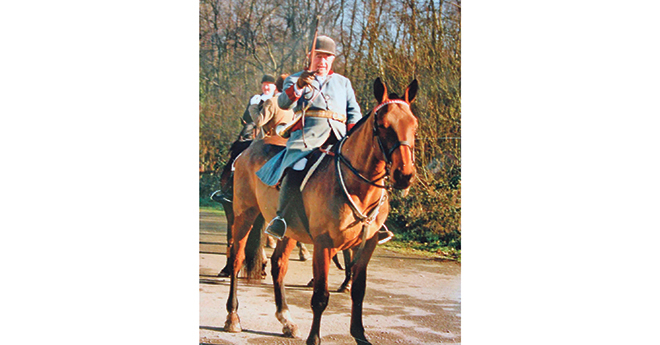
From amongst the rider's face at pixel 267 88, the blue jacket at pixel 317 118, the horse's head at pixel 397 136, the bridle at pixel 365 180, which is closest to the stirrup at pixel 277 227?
the blue jacket at pixel 317 118

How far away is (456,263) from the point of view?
6.35 metres

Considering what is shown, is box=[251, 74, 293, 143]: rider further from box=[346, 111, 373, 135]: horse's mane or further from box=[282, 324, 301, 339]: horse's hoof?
box=[282, 324, 301, 339]: horse's hoof

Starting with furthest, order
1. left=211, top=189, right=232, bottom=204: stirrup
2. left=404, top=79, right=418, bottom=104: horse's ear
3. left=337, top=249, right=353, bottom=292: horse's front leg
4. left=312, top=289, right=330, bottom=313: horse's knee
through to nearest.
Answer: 1. left=211, top=189, right=232, bottom=204: stirrup
2. left=337, top=249, right=353, bottom=292: horse's front leg
3. left=312, top=289, right=330, bottom=313: horse's knee
4. left=404, top=79, right=418, bottom=104: horse's ear

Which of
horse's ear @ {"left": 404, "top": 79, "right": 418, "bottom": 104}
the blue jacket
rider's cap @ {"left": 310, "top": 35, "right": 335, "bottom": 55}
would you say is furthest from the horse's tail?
horse's ear @ {"left": 404, "top": 79, "right": 418, "bottom": 104}

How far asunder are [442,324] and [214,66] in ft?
11.6

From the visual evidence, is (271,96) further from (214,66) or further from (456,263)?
(456,263)

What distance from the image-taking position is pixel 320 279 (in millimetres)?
5836

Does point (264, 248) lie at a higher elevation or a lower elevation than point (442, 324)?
higher

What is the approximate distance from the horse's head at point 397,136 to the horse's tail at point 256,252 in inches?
74.3

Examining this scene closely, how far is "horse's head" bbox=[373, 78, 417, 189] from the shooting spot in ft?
17.2

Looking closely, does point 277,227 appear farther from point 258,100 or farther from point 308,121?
point 258,100

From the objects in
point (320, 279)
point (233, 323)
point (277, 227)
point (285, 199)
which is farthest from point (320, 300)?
point (233, 323)

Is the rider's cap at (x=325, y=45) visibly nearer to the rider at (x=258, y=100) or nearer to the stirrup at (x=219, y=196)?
the rider at (x=258, y=100)
